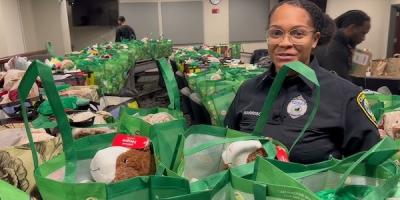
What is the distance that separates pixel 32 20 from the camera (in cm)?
807

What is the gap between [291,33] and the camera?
1295 mm

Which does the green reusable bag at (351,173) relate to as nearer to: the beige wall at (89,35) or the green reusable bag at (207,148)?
the green reusable bag at (207,148)

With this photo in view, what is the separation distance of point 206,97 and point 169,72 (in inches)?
56.2

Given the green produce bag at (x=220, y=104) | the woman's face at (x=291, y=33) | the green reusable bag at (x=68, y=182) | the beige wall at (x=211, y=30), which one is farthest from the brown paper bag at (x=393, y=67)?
the beige wall at (x=211, y=30)

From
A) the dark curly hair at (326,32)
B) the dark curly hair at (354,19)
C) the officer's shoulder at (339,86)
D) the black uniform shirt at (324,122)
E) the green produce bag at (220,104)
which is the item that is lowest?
the green produce bag at (220,104)

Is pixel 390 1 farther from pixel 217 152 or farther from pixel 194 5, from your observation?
pixel 217 152

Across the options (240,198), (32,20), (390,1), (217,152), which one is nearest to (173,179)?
(240,198)

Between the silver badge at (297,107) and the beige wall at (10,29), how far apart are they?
6.32 metres

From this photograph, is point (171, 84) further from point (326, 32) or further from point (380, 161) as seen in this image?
point (326, 32)

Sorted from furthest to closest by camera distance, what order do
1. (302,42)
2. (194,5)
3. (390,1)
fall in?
(194,5) < (390,1) < (302,42)

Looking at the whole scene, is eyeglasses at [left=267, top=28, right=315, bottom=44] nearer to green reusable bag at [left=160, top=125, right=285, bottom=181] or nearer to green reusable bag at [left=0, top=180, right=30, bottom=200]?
green reusable bag at [left=160, top=125, right=285, bottom=181]

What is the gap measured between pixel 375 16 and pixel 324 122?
1008cm

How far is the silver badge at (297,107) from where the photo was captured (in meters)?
1.23

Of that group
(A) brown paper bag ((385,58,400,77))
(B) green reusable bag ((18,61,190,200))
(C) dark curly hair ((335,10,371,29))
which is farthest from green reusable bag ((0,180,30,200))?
(A) brown paper bag ((385,58,400,77))
